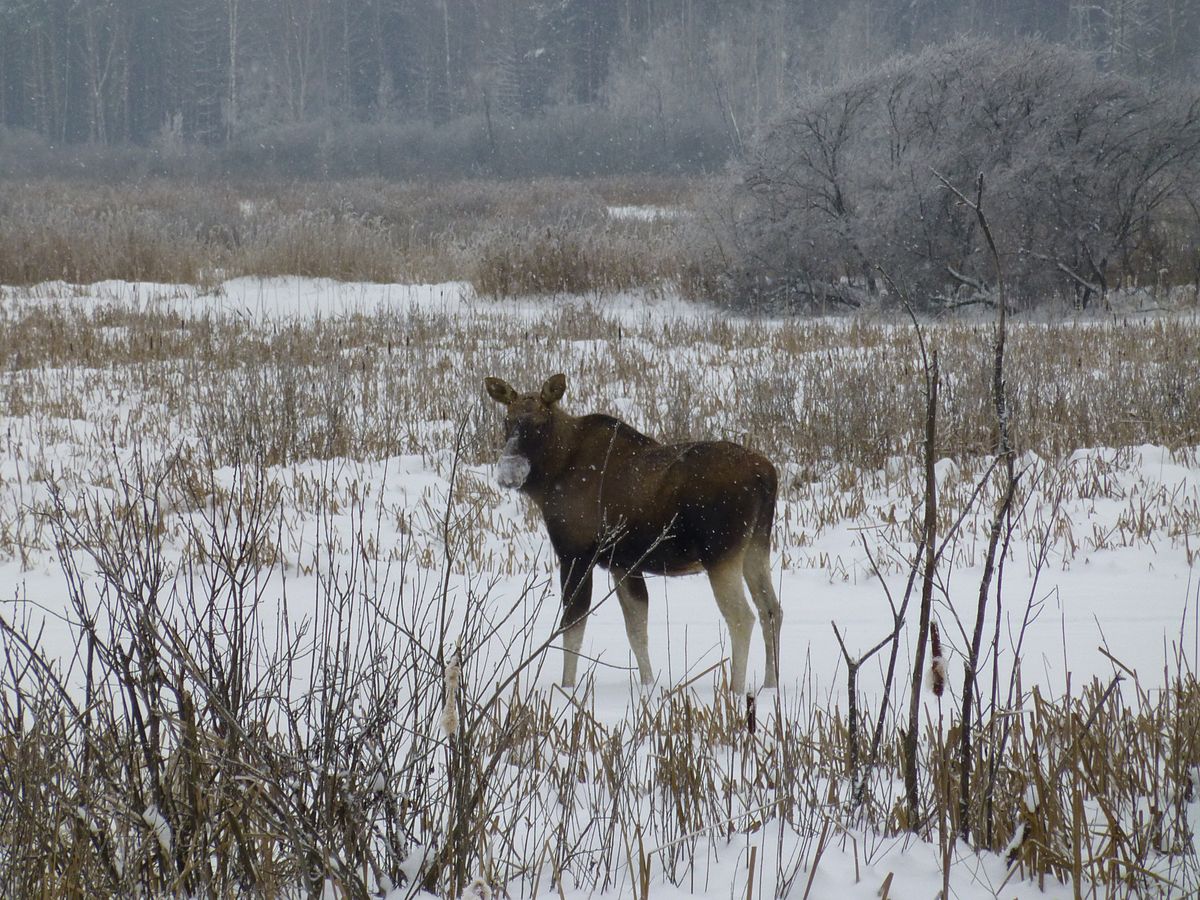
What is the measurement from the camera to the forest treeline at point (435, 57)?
→ 49.7 meters

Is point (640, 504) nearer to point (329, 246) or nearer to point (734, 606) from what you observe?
point (734, 606)

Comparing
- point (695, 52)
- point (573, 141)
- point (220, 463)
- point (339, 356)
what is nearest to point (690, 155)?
point (573, 141)

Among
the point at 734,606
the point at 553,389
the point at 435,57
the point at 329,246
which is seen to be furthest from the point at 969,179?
the point at 435,57

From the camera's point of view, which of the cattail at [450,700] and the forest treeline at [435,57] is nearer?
the cattail at [450,700]

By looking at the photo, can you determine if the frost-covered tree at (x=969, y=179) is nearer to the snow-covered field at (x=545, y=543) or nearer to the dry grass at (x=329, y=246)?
the snow-covered field at (x=545, y=543)

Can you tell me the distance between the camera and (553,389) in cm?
388

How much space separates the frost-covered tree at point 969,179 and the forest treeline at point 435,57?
3019 centimetres

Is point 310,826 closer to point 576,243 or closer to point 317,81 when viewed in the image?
point 576,243

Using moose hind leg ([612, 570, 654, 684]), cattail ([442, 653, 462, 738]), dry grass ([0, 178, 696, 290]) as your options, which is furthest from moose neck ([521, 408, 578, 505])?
dry grass ([0, 178, 696, 290])

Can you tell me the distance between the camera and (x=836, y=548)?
6105 millimetres

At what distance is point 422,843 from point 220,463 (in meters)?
5.97

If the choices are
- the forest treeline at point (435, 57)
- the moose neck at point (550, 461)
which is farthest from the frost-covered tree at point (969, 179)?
the forest treeline at point (435, 57)

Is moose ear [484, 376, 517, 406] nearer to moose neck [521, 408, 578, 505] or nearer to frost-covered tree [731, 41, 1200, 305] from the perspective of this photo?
moose neck [521, 408, 578, 505]

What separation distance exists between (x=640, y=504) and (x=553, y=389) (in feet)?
1.84
